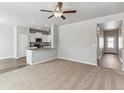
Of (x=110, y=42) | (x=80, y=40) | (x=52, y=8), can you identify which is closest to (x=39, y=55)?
(x=80, y=40)

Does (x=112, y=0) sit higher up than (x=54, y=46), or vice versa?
(x=112, y=0)

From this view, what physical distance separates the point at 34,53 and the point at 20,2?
2894 millimetres

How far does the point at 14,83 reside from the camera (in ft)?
9.22

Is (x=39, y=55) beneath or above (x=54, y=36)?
beneath

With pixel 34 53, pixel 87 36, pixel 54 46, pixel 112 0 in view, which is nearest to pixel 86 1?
pixel 112 0

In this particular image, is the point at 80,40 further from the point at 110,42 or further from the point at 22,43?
the point at 110,42

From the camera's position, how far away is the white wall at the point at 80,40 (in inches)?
195

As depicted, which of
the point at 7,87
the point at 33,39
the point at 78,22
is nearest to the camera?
the point at 7,87

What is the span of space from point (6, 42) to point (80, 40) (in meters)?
5.38

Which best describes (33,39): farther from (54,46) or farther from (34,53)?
(34,53)

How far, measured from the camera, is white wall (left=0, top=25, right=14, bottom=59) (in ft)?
21.4

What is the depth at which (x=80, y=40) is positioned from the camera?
5625 millimetres

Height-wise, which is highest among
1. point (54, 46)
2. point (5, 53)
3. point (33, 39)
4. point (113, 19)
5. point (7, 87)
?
point (113, 19)

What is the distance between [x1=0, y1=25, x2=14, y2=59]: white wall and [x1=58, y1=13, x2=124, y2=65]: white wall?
3.74 meters
